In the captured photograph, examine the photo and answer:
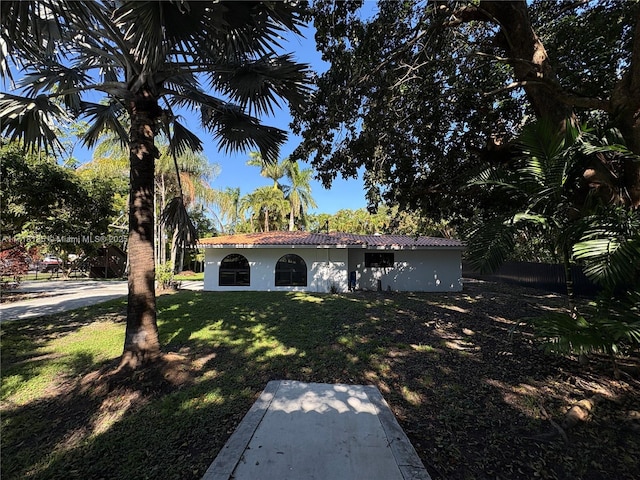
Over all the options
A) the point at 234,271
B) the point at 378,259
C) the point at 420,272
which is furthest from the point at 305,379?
the point at 420,272

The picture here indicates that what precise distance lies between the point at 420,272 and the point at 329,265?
4902 millimetres

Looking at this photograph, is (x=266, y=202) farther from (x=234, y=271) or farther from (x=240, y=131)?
(x=240, y=131)

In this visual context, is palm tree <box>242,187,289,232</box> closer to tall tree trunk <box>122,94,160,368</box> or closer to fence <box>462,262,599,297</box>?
fence <box>462,262,599,297</box>

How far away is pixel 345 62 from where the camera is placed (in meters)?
5.20

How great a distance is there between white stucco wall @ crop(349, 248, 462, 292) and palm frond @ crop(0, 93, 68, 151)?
44.5 feet

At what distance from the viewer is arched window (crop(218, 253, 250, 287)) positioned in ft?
51.5

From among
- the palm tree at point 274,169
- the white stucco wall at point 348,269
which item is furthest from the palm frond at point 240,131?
the palm tree at point 274,169

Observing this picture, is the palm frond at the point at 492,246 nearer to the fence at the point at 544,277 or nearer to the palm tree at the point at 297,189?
the fence at the point at 544,277

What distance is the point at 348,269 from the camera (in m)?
16.0

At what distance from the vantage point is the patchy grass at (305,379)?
2.70 metres

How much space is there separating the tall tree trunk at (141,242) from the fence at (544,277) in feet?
39.8

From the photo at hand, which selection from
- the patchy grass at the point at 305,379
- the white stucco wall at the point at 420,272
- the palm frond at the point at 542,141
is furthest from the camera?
the white stucco wall at the point at 420,272

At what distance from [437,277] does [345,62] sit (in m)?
13.3

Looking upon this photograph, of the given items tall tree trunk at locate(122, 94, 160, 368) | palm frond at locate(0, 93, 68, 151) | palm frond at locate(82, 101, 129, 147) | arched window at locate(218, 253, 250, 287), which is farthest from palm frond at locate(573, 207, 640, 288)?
arched window at locate(218, 253, 250, 287)
